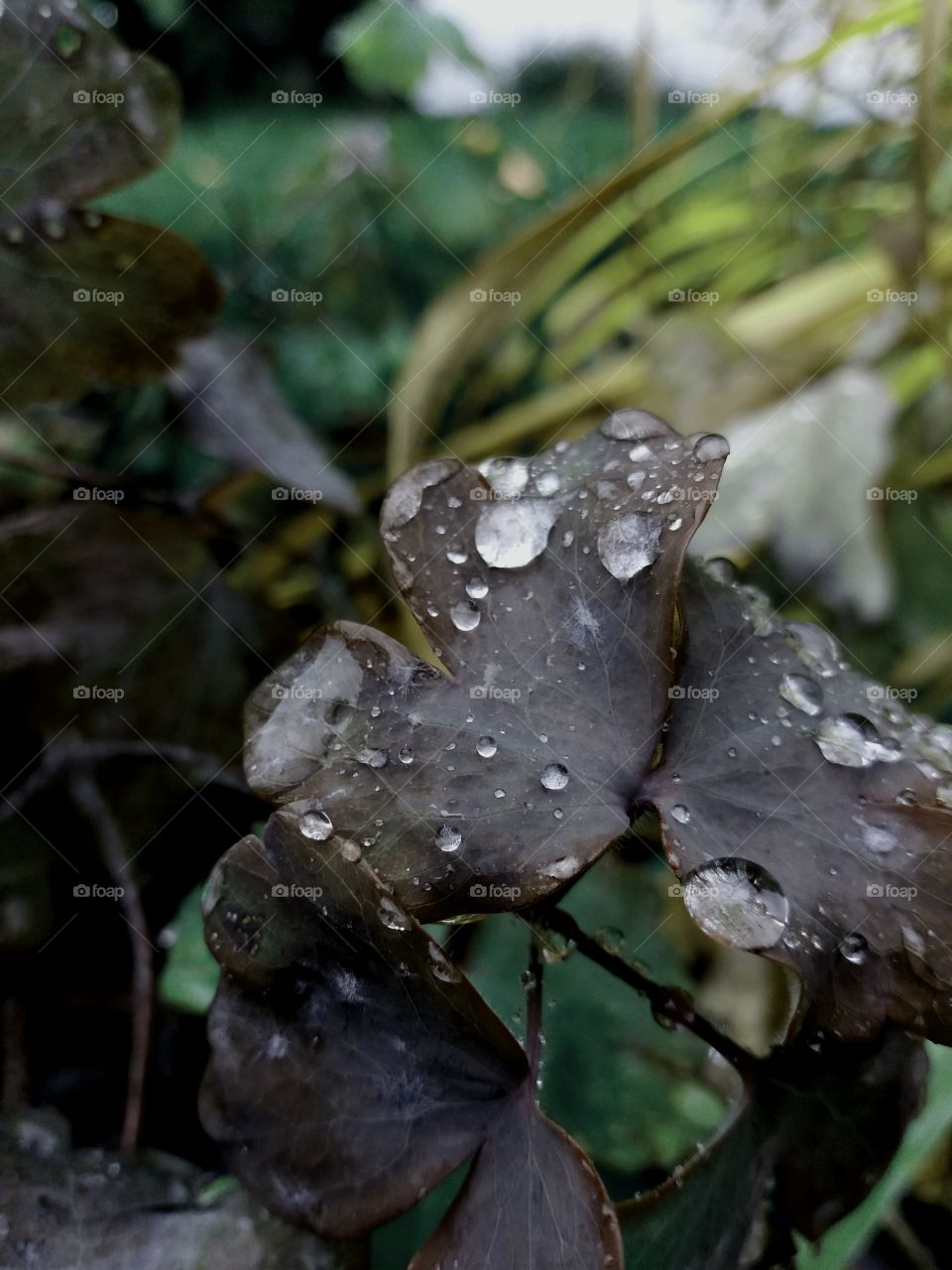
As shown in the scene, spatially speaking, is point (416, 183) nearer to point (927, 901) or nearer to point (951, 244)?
point (951, 244)

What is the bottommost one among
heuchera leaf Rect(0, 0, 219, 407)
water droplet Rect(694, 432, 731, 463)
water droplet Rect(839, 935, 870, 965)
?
water droplet Rect(839, 935, 870, 965)

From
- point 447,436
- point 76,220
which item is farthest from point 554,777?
point 447,436

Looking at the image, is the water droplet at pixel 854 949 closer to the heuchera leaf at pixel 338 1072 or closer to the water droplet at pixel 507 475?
the heuchera leaf at pixel 338 1072

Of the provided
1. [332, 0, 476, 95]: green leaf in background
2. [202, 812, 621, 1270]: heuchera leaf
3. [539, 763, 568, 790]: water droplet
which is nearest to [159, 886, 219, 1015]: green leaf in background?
[202, 812, 621, 1270]: heuchera leaf

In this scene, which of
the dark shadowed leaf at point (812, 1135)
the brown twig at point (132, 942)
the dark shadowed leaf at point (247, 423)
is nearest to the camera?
the dark shadowed leaf at point (812, 1135)

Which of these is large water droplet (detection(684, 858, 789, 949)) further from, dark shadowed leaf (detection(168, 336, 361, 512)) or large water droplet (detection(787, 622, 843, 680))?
dark shadowed leaf (detection(168, 336, 361, 512))

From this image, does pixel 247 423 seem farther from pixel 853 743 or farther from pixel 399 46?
pixel 399 46

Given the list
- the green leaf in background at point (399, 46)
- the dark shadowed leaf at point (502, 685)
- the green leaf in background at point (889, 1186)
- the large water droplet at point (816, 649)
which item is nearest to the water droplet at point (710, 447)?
the dark shadowed leaf at point (502, 685)
